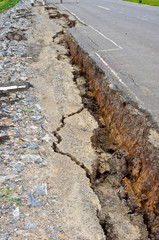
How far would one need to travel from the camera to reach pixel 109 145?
135 inches

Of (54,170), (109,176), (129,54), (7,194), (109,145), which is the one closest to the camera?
(7,194)

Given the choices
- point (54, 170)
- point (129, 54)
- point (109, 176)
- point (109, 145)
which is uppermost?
point (129, 54)

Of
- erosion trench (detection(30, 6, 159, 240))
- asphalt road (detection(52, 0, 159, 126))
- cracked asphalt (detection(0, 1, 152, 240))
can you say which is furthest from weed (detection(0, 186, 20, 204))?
asphalt road (detection(52, 0, 159, 126))

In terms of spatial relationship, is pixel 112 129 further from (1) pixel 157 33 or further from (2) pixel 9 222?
(1) pixel 157 33

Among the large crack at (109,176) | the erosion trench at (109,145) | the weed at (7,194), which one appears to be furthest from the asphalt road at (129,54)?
the weed at (7,194)

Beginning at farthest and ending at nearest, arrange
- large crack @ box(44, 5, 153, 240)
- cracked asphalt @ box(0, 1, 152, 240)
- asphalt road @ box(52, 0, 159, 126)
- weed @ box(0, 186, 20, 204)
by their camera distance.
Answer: asphalt road @ box(52, 0, 159, 126) < large crack @ box(44, 5, 153, 240) < weed @ box(0, 186, 20, 204) < cracked asphalt @ box(0, 1, 152, 240)

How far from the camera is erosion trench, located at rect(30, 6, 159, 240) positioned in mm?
2326

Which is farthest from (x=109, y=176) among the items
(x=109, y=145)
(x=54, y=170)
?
(x=54, y=170)

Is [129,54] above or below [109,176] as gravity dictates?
above

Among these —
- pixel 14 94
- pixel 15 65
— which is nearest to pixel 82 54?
pixel 15 65

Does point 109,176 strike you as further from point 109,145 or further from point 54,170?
point 54,170

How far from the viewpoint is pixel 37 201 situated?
84.3 inches

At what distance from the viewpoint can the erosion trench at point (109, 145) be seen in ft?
7.63

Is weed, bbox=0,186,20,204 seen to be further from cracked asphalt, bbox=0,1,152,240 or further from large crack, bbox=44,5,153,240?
→ large crack, bbox=44,5,153,240
